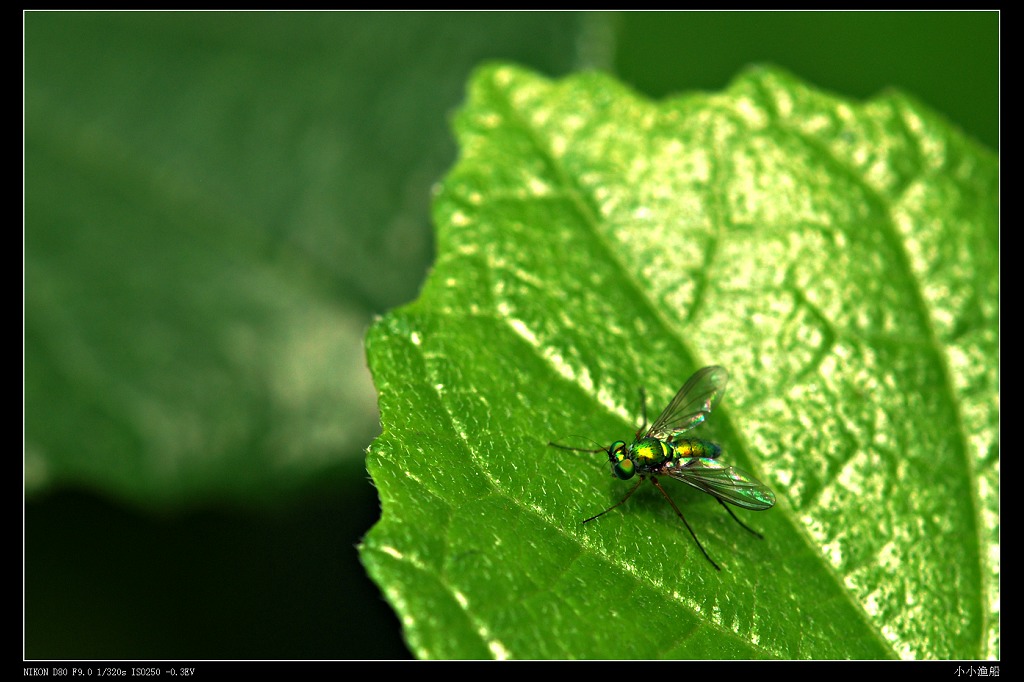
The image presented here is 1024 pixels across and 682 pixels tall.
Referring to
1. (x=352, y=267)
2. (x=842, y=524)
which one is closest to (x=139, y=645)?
(x=352, y=267)

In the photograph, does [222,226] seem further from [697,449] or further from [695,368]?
[697,449]

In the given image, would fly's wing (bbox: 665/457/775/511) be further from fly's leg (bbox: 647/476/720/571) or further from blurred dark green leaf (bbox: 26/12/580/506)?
blurred dark green leaf (bbox: 26/12/580/506)

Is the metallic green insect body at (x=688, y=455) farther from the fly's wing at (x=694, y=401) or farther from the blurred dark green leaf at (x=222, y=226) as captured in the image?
the blurred dark green leaf at (x=222, y=226)

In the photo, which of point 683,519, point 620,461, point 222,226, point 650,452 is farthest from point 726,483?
point 222,226

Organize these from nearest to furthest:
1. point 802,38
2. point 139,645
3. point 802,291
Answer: point 802,291 → point 139,645 → point 802,38

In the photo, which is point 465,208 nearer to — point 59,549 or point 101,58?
point 59,549

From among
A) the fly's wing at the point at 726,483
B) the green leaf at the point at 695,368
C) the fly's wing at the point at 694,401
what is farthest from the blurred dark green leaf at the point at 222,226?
the fly's wing at the point at 726,483
